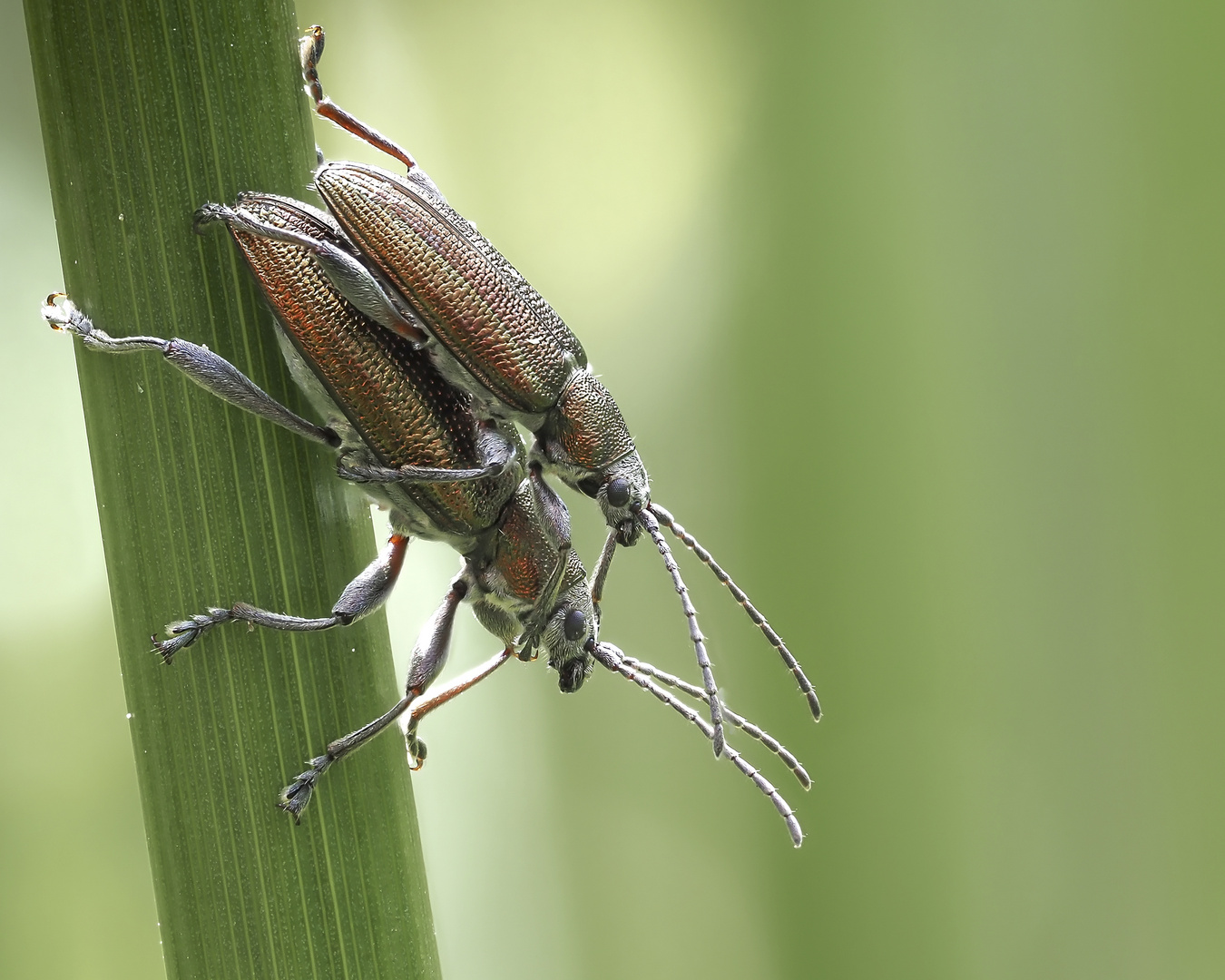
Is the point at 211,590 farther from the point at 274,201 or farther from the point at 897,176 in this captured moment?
the point at 897,176

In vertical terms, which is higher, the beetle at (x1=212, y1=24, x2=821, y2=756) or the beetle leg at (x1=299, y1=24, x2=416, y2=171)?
the beetle leg at (x1=299, y1=24, x2=416, y2=171)

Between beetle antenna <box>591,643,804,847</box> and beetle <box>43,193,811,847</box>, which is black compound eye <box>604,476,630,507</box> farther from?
beetle antenna <box>591,643,804,847</box>

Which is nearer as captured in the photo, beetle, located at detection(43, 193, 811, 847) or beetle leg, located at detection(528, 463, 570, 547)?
beetle, located at detection(43, 193, 811, 847)

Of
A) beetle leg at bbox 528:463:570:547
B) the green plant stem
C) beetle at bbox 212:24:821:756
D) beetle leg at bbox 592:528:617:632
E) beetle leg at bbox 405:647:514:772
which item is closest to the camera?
the green plant stem

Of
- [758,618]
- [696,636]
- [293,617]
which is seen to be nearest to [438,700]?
[696,636]

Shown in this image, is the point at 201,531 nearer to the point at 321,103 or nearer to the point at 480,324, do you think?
the point at 480,324

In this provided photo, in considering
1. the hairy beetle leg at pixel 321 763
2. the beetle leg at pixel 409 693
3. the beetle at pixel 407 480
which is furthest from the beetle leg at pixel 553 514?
the hairy beetle leg at pixel 321 763

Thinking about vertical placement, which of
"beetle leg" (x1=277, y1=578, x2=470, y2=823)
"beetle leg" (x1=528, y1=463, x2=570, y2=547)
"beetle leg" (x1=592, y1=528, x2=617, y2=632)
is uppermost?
"beetle leg" (x1=528, y1=463, x2=570, y2=547)

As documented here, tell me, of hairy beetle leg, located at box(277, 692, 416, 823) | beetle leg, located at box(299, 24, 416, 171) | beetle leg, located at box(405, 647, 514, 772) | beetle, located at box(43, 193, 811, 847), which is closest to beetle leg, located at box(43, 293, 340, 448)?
beetle, located at box(43, 193, 811, 847)
